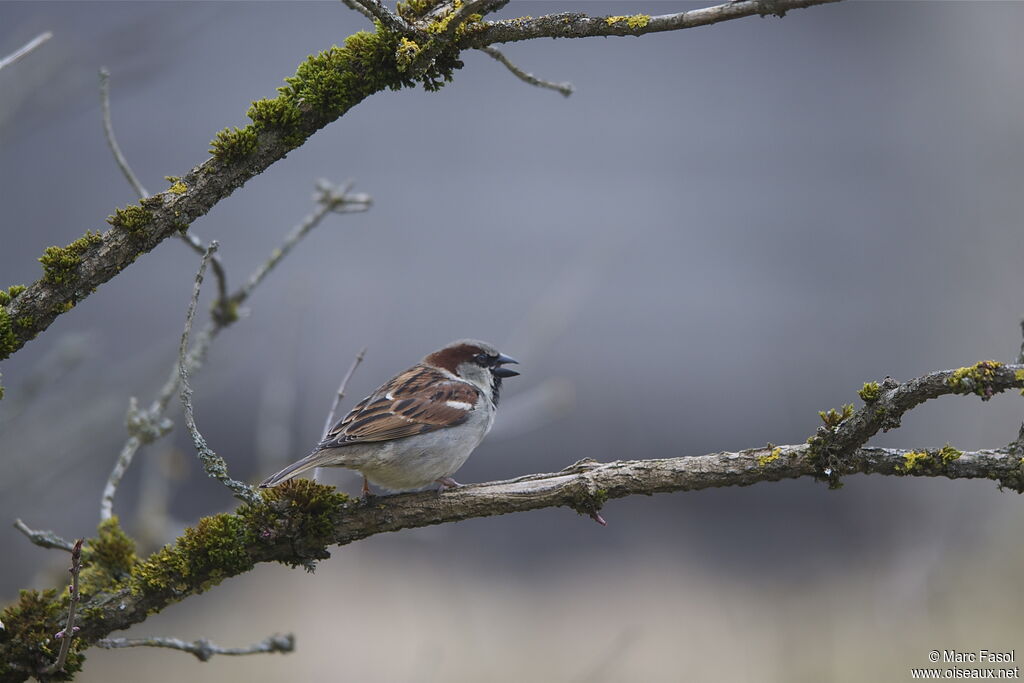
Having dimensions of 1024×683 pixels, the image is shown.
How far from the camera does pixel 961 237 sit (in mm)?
9383

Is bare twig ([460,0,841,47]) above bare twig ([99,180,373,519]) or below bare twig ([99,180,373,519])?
above

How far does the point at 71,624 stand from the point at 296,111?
156 cm

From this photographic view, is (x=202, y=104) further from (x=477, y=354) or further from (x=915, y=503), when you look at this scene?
(x=915, y=503)

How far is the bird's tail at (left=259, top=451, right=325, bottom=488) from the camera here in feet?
11.0

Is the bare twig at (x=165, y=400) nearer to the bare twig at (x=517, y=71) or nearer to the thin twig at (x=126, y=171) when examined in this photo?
the thin twig at (x=126, y=171)

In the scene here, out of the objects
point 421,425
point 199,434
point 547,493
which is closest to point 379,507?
point 547,493

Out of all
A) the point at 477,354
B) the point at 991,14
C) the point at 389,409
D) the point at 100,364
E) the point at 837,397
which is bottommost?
the point at 389,409

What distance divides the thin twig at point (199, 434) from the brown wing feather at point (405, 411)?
87cm

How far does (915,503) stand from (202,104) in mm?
6935

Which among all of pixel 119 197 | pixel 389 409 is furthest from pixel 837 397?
pixel 119 197

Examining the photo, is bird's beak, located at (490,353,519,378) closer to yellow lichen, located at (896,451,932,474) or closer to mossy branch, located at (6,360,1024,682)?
mossy branch, located at (6,360,1024,682)

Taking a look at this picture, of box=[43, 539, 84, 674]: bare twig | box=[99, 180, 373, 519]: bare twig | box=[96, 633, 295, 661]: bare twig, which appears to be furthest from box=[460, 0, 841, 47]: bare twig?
box=[96, 633, 295, 661]: bare twig

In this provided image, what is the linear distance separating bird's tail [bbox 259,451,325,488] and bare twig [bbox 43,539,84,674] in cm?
76

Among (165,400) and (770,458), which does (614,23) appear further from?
(165,400)
